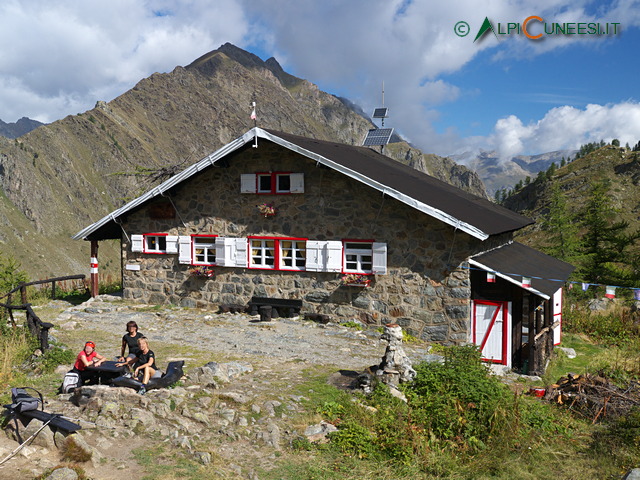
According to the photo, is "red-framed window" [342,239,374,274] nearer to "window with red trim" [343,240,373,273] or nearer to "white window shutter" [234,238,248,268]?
"window with red trim" [343,240,373,273]

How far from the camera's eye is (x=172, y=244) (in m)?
17.0

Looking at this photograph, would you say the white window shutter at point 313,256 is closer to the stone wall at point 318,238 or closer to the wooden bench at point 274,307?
the stone wall at point 318,238

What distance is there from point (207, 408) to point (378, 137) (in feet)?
59.2

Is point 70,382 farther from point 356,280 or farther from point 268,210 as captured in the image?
point 268,210

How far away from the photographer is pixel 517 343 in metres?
13.0

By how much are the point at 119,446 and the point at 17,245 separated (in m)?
118

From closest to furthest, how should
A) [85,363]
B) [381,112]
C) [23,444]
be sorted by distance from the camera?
[23,444] < [85,363] < [381,112]

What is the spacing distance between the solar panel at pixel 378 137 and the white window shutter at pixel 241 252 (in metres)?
9.36

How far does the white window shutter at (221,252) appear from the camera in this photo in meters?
16.2

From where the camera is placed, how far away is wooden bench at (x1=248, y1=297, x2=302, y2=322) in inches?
600

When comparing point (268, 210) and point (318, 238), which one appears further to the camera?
point (268, 210)

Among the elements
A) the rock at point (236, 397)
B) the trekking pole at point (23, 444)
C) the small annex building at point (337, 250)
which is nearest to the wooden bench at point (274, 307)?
the small annex building at point (337, 250)

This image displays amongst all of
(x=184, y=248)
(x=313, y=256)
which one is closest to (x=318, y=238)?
(x=313, y=256)

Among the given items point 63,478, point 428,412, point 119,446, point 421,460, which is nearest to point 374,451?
point 421,460
